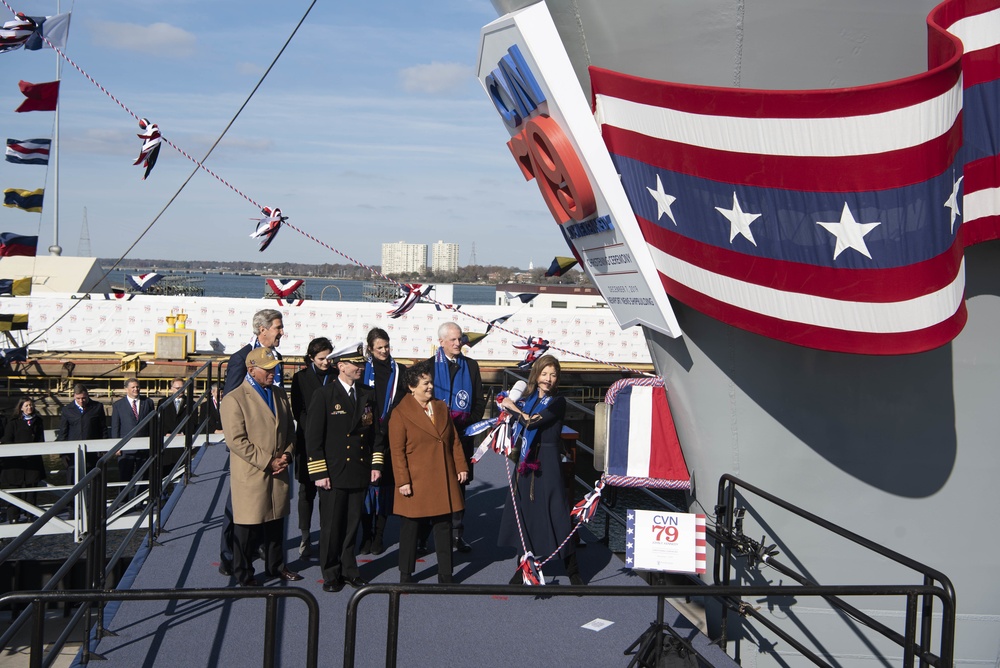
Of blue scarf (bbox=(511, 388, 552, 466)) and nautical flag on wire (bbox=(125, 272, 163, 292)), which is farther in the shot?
nautical flag on wire (bbox=(125, 272, 163, 292))

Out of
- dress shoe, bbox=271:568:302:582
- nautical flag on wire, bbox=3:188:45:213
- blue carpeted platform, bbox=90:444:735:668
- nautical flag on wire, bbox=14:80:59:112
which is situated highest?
nautical flag on wire, bbox=14:80:59:112

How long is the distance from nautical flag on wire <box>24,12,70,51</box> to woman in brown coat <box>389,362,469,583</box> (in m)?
6.82

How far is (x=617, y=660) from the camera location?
4645mm

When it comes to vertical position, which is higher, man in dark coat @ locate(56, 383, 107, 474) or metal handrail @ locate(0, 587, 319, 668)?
metal handrail @ locate(0, 587, 319, 668)

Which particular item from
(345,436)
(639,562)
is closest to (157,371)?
(345,436)

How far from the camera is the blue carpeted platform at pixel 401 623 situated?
15.0 ft

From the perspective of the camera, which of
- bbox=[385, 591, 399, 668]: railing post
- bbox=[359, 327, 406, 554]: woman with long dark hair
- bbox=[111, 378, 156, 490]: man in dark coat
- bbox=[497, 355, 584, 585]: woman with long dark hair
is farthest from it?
bbox=[111, 378, 156, 490]: man in dark coat

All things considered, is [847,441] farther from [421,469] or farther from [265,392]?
[265,392]

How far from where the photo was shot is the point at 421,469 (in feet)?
17.8

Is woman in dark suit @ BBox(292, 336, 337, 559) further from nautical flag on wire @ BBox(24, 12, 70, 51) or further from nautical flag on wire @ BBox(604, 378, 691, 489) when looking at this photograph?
nautical flag on wire @ BBox(24, 12, 70, 51)

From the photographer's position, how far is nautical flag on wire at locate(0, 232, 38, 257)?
1046 cm

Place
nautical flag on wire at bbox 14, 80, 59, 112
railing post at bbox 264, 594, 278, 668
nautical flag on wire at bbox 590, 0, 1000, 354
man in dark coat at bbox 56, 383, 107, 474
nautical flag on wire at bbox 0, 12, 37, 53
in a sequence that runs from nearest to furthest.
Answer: railing post at bbox 264, 594, 278, 668
nautical flag on wire at bbox 590, 0, 1000, 354
nautical flag on wire at bbox 0, 12, 37, 53
nautical flag on wire at bbox 14, 80, 59, 112
man in dark coat at bbox 56, 383, 107, 474

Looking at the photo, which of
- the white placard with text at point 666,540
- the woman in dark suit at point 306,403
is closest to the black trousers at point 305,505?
the woman in dark suit at point 306,403

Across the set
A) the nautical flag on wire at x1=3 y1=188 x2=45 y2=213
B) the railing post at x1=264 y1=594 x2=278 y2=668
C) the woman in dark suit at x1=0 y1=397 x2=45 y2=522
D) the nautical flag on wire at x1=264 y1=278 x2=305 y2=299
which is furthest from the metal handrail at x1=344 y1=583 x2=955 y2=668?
the nautical flag on wire at x1=264 y1=278 x2=305 y2=299
